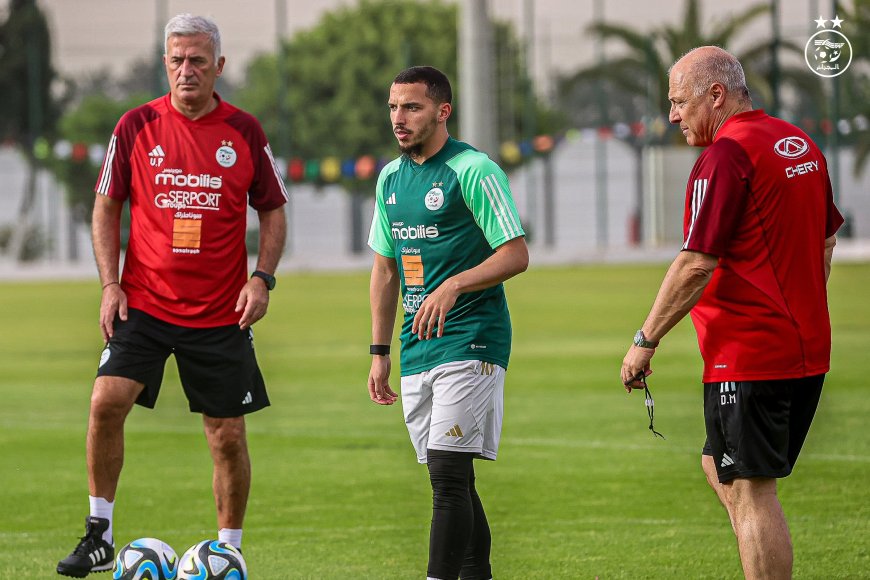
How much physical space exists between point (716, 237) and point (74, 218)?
62.1 meters

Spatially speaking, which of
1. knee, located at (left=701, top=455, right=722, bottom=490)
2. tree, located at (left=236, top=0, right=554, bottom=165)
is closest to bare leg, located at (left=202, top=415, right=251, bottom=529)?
A: knee, located at (left=701, top=455, right=722, bottom=490)

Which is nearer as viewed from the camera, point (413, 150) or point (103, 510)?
point (413, 150)

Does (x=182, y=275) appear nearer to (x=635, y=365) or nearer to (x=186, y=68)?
(x=186, y=68)

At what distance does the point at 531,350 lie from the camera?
20938mm

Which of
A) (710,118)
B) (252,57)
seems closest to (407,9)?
(252,57)

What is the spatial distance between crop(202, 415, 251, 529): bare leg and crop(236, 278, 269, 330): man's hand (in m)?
0.48

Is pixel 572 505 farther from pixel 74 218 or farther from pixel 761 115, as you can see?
pixel 74 218

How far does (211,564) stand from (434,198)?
1849 millimetres

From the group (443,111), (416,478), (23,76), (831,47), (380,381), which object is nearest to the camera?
(443,111)

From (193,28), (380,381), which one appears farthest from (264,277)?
(193,28)

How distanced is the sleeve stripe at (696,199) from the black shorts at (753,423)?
0.58 m

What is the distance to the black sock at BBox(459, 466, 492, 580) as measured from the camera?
21.8ft

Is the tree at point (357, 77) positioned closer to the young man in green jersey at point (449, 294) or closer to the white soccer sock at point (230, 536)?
the white soccer sock at point (230, 536)

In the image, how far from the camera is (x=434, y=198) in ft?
21.2
